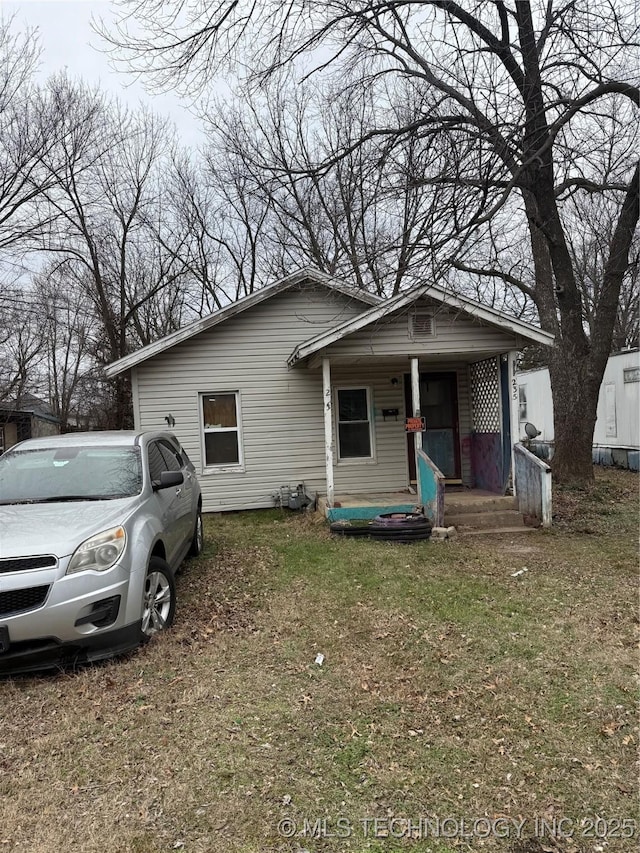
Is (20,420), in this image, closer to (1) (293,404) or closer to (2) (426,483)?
(1) (293,404)

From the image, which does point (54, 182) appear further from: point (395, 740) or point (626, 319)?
point (626, 319)

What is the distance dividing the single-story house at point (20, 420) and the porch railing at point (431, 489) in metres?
19.4

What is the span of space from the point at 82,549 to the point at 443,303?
6533 mm

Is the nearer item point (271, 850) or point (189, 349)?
point (271, 850)

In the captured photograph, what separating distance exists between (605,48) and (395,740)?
7993mm

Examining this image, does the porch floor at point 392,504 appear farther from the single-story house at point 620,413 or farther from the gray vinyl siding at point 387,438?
the single-story house at point 620,413

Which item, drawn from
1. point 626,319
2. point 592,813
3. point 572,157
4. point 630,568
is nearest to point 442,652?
point 592,813

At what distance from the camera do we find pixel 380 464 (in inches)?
430

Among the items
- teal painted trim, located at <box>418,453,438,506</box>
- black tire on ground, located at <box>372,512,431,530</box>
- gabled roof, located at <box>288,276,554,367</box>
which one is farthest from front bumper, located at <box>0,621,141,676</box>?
gabled roof, located at <box>288,276,554,367</box>

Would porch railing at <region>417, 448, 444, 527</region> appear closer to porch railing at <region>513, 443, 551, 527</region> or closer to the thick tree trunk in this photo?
porch railing at <region>513, 443, 551, 527</region>

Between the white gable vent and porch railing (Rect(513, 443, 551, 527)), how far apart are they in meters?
2.36

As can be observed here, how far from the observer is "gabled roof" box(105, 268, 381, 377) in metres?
10.0

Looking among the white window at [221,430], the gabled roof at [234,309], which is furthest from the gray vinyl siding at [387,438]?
the white window at [221,430]

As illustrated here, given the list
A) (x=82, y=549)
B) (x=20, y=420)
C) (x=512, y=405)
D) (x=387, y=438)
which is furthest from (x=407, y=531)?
(x=20, y=420)
